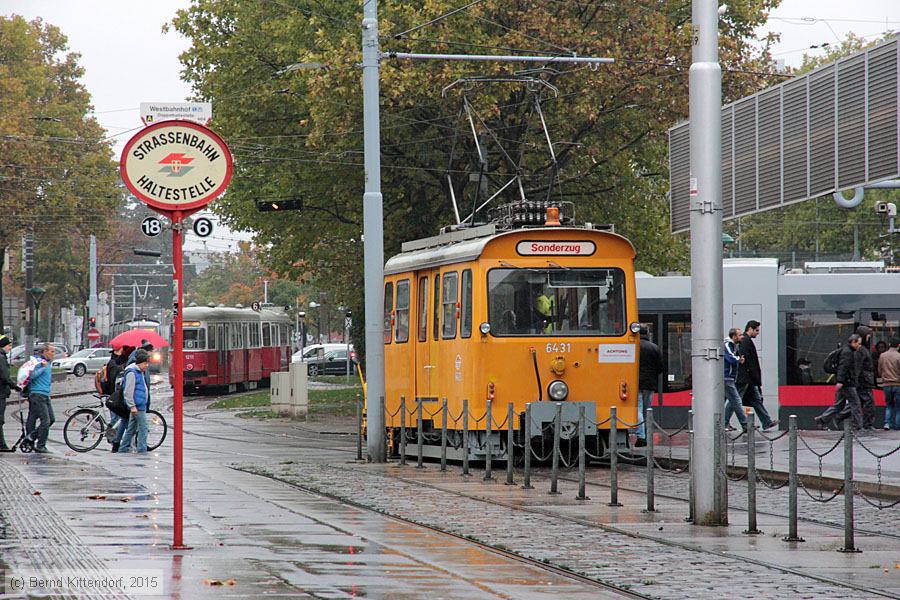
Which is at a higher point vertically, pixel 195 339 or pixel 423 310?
pixel 195 339

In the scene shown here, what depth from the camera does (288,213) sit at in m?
39.0

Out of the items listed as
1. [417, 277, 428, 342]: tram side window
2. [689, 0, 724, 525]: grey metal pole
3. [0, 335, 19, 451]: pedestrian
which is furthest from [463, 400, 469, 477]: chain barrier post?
[0, 335, 19, 451]: pedestrian

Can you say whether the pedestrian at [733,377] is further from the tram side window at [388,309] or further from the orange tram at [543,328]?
the tram side window at [388,309]

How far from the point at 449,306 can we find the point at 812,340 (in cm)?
942

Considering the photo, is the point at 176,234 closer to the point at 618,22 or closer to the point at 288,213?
the point at 618,22

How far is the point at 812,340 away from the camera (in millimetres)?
28766

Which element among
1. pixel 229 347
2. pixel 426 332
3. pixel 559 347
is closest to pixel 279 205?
pixel 426 332

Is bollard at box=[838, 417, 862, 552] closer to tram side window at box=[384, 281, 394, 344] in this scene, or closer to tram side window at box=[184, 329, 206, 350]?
tram side window at box=[384, 281, 394, 344]

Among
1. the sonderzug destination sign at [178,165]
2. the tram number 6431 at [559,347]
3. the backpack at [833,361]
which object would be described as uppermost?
the sonderzug destination sign at [178,165]

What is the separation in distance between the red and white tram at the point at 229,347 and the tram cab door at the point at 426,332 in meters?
30.5

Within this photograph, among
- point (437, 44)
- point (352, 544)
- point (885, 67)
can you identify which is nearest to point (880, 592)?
point (352, 544)

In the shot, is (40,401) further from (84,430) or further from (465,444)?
(465,444)

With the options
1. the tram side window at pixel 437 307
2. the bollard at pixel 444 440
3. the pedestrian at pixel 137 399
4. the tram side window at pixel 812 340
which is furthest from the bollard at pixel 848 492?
the tram side window at pixel 812 340

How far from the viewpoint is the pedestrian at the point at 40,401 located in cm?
2419
